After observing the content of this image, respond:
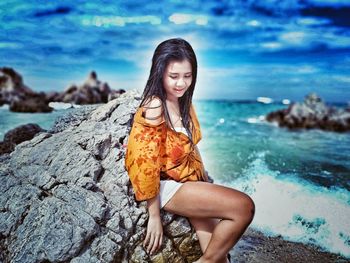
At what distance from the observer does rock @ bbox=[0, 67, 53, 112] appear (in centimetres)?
314

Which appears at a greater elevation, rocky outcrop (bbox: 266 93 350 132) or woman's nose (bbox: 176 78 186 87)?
woman's nose (bbox: 176 78 186 87)

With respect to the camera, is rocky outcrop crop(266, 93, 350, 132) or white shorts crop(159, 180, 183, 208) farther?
rocky outcrop crop(266, 93, 350, 132)

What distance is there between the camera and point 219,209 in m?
2.01

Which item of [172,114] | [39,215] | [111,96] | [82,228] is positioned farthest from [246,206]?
[111,96]

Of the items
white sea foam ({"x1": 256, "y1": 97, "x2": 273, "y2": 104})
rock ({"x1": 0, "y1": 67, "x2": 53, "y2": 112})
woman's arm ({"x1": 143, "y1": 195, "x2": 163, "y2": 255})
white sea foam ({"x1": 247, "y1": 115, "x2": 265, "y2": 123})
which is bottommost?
white sea foam ({"x1": 247, "y1": 115, "x2": 265, "y2": 123})

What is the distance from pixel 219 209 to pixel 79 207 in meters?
0.75

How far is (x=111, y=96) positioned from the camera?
124 inches

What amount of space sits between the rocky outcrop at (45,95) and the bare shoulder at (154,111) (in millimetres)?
1112

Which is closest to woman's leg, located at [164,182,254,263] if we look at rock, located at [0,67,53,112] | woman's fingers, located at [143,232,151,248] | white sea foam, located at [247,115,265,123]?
woman's fingers, located at [143,232,151,248]

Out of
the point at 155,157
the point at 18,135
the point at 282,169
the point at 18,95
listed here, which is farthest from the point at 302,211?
the point at 18,95

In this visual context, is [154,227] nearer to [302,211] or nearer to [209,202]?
[209,202]

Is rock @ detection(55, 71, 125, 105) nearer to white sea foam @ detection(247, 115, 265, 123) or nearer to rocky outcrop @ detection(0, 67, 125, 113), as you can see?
rocky outcrop @ detection(0, 67, 125, 113)

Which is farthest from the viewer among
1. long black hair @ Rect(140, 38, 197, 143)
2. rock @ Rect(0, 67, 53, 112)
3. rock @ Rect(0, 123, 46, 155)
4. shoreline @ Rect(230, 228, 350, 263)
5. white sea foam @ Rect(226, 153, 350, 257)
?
rock @ Rect(0, 67, 53, 112)

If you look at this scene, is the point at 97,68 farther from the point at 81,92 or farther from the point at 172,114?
the point at 172,114
